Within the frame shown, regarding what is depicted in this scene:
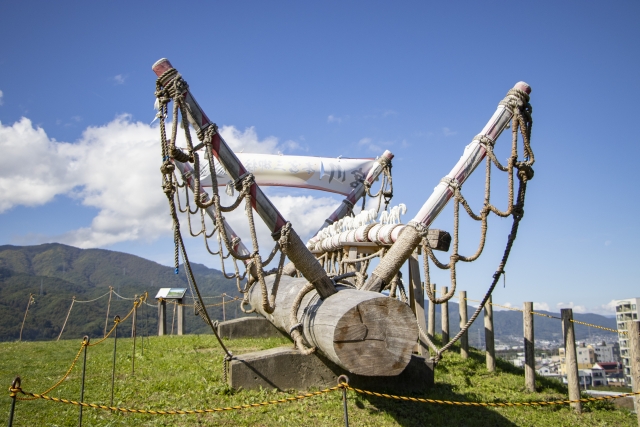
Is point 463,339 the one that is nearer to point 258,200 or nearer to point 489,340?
point 489,340

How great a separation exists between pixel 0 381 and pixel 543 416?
763 cm

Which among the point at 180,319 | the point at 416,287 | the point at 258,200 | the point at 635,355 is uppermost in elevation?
the point at 258,200

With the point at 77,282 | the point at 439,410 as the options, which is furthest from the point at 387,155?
the point at 77,282

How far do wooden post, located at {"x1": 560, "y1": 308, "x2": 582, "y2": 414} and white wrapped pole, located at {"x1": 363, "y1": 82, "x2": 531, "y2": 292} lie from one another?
227 centimetres

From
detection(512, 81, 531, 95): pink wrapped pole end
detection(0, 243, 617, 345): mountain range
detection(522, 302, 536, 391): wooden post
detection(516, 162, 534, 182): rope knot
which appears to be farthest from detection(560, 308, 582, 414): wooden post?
detection(0, 243, 617, 345): mountain range

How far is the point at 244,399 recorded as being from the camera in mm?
5547

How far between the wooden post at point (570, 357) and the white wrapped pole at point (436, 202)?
7.45 feet

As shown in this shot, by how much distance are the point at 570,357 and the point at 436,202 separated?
8.97ft

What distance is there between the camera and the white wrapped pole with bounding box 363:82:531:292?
5.81 metres

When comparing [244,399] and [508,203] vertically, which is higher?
[508,203]

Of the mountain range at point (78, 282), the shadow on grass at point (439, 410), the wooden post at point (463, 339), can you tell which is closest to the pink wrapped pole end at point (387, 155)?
the wooden post at point (463, 339)

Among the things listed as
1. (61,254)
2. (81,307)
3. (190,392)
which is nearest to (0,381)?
(190,392)

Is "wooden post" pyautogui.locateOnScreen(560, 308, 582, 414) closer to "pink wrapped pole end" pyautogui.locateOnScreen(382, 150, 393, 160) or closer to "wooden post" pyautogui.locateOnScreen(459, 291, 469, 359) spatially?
"wooden post" pyautogui.locateOnScreen(459, 291, 469, 359)

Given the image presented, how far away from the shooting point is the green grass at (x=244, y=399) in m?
5.15
